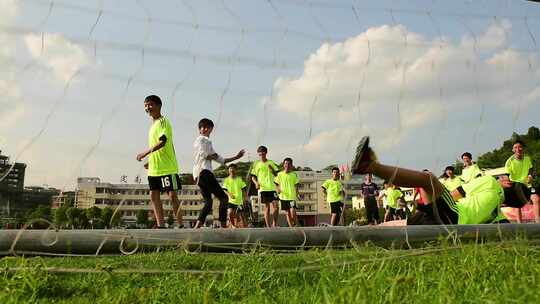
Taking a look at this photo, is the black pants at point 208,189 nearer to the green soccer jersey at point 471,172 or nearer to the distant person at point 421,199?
the distant person at point 421,199

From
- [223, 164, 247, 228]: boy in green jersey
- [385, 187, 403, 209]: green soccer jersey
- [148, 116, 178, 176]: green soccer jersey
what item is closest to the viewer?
[148, 116, 178, 176]: green soccer jersey

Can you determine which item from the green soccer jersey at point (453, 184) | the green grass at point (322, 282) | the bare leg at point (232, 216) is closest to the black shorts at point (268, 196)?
the bare leg at point (232, 216)

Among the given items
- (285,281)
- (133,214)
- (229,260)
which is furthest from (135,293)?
(133,214)

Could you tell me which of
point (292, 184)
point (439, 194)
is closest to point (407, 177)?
point (439, 194)

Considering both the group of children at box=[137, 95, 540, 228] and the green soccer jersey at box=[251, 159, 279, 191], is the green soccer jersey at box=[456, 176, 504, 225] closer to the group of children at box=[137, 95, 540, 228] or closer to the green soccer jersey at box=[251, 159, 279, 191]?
the group of children at box=[137, 95, 540, 228]

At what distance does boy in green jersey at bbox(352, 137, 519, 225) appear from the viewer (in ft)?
15.3

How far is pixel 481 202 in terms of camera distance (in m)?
4.76

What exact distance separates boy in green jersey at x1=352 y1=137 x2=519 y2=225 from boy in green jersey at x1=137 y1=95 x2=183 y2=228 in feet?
10.6

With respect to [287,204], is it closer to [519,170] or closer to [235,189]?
[235,189]

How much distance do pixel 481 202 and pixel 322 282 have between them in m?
3.15

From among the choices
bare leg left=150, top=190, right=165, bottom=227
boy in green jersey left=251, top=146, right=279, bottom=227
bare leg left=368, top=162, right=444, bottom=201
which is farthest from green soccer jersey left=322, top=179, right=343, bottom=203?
bare leg left=368, top=162, right=444, bottom=201

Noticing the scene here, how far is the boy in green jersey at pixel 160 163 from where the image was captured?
7077 mm

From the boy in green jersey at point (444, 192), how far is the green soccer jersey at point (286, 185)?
290 inches

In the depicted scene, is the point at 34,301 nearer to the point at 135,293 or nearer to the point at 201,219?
the point at 135,293
